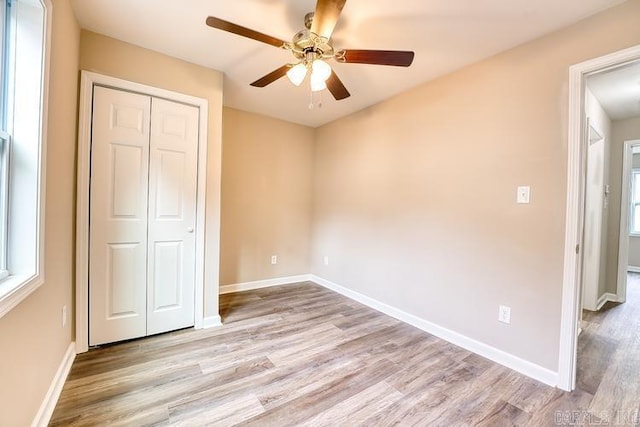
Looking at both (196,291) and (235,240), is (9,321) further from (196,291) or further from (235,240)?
(235,240)

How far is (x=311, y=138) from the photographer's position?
13.7 feet

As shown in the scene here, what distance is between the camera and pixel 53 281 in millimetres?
1516

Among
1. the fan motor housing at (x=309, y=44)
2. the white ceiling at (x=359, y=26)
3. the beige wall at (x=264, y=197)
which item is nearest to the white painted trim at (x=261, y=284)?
the beige wall at (x=264, y=197)

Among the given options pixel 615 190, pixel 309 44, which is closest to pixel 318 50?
pixel 309 44

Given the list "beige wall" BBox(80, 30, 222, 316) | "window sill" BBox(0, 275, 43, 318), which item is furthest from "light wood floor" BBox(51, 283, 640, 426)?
"window sill" BBox(0, 275, 43, 318)

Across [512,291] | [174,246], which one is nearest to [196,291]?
[174,246]

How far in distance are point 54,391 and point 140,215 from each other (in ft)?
4.01

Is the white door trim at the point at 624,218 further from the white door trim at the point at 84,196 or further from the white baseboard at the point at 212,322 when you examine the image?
the white door trim at the point at 84,196

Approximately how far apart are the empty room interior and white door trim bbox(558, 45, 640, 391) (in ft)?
0.04

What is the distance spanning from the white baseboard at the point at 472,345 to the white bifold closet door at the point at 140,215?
2.00m

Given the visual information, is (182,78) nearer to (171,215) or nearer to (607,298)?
(171,215)

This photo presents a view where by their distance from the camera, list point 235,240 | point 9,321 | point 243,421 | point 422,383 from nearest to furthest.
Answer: point 9,321
point 243,421
point 422,383
point 235,240

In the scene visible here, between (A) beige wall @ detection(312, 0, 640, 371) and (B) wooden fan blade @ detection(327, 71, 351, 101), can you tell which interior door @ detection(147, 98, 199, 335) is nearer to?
(B) wooden fan blade @ detection(327, 71, 351, 101)

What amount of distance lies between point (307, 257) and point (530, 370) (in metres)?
2.93
